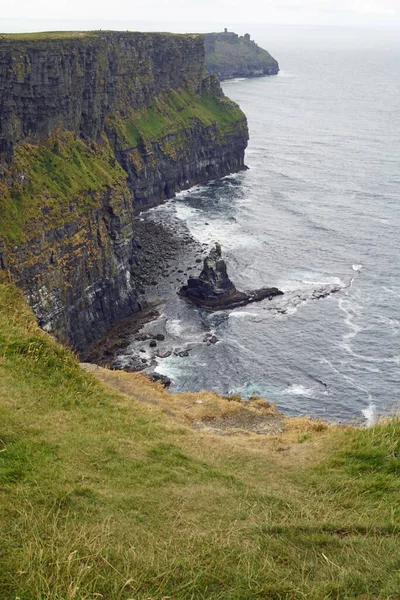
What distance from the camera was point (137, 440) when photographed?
25.0m

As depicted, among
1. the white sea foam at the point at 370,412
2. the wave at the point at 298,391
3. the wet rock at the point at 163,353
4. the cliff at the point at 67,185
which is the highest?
the cliff at the point at 67,185

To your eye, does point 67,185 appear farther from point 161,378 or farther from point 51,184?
point 161,378

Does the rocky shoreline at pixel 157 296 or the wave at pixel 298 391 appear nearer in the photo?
the wave at pixel 298 391

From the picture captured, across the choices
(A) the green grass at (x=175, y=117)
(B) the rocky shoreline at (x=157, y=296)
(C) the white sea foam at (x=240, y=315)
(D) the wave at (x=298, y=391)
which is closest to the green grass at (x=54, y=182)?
(A) the green grass at (x=175, y=117)

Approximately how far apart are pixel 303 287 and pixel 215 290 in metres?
13.1

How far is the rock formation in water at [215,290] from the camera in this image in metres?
84.2

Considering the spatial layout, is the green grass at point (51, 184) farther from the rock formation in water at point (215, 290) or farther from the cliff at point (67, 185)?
the rock formation in water at point (215, 290)

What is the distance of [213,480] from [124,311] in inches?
2353

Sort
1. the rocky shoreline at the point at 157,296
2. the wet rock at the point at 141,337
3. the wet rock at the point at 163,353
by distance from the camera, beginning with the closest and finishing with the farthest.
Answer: the rocky shoreline at the point at 157,296 < the wet rock at the point at 163,353 < the wet rock at the point at 141,337

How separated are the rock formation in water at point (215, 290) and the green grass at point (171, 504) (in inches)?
2161

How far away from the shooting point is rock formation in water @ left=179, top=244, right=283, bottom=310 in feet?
276

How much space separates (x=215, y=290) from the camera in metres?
84.4

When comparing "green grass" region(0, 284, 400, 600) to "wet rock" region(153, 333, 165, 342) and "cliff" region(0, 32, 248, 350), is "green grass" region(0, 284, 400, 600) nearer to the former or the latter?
"cliff" region(0, 32, 248, 350)

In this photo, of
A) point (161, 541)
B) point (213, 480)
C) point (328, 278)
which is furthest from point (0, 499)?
point (328, 278)
